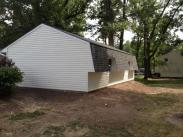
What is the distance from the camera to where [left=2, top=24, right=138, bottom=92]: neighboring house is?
51.8ft

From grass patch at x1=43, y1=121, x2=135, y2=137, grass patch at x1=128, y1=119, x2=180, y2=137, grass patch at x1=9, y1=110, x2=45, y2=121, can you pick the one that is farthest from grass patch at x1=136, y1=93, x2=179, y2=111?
grass patch at x1=9, y1=110, x2=45, y2=121

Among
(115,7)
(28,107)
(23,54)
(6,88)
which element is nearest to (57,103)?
(28,107)

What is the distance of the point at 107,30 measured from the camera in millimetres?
30391

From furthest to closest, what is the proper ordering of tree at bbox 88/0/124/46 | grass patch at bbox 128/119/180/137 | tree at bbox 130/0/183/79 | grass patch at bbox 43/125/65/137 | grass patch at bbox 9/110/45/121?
tree at bbox 130/0/183/79 < tree at bbox 88/0/124/46 < grass patch at bbox 9/110/45/121 < grass patch at bbox 128/119/180/137 < grass patch at bbox 43/125/65/137

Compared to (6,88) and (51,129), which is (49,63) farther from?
(51,129)

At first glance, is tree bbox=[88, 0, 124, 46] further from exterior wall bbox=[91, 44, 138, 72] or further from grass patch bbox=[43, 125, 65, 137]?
grass patch bbox=[43, 125, 65, 137]

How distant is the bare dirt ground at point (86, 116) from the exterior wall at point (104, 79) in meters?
1.29

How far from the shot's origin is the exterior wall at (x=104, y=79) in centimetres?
1641

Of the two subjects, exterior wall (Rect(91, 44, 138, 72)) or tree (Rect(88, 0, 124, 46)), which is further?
tree (Rect(88, 0, 124, 46))

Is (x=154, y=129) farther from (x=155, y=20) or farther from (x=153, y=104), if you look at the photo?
(x=155, y=20)

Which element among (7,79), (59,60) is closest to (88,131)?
(7,79)

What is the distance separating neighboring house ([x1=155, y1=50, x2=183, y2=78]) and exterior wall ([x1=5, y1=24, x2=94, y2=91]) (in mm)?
28651

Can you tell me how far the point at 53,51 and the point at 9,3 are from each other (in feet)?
40.6

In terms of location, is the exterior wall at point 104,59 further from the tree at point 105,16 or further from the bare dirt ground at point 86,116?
the tree at point 105,16
